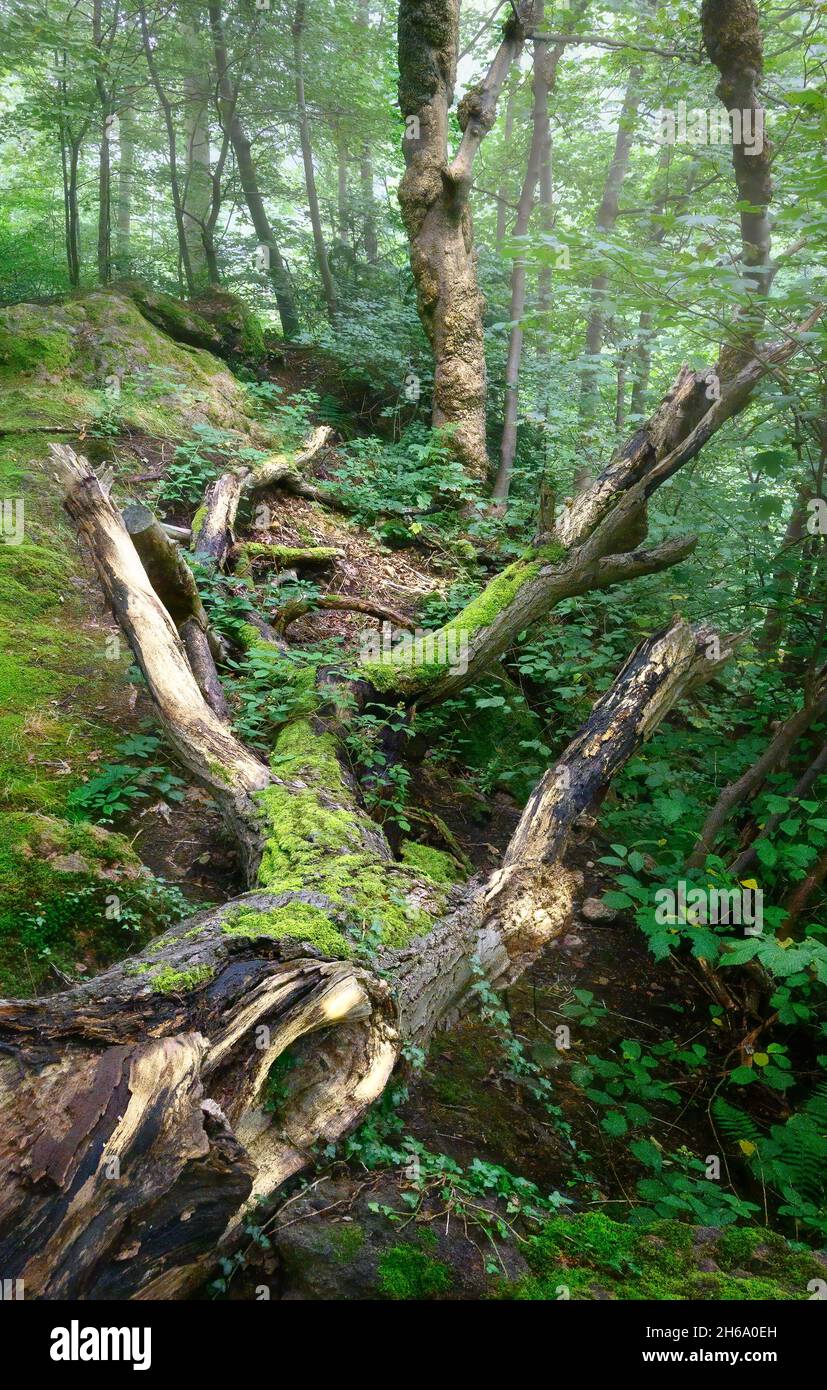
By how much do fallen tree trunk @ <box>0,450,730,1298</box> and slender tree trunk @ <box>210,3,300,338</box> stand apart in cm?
919

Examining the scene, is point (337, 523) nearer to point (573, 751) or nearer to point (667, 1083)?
point (573, 751)

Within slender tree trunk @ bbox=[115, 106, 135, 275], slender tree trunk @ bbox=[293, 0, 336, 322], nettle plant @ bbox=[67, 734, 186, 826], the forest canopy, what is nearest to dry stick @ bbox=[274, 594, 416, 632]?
the forest canopy

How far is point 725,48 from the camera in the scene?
5207mm

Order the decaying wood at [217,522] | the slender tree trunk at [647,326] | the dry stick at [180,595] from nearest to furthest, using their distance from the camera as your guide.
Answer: the dry stick at [180,595] → the decaying wood at [217,522] → the slender tree trunk at [647,326]

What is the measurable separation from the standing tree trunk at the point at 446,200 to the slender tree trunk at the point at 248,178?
11.5 feet

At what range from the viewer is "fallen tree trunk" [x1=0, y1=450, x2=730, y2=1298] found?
1.49 m

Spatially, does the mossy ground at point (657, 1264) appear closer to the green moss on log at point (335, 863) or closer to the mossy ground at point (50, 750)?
the green moss on log at point (335, 863)

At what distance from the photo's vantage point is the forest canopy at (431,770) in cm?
193

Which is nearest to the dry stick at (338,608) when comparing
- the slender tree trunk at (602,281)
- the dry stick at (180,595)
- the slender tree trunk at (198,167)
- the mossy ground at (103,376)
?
the dry stick at (180,595)

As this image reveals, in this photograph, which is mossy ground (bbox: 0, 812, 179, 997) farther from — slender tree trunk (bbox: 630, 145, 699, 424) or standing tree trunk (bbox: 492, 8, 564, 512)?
slender tree trunk (bbox: 630, 145, 699, 424)

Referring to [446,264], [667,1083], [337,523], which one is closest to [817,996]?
[667,1083]

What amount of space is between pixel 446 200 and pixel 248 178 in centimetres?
444

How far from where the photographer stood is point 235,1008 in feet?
6.56

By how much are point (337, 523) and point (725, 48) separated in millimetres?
4828
